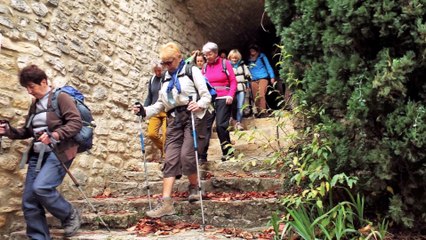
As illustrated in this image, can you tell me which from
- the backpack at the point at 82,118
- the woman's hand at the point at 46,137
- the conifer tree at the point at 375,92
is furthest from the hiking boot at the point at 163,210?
the conifer tree at the point at 375,92

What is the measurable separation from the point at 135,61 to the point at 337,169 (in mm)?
4088

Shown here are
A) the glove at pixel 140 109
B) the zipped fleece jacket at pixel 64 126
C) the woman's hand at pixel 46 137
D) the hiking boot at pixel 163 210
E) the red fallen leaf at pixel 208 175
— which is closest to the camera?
the woman's hand at pixel 46 137

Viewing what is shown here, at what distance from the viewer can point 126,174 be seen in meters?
5.52

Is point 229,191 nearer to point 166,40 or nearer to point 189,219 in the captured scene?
point 189,219

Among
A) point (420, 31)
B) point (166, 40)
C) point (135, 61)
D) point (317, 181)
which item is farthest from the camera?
point (166, 40)

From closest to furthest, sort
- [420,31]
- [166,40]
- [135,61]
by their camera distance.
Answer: [420,31] < [135,61] < [166,40]

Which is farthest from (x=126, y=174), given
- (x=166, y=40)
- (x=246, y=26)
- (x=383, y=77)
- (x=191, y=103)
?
(x=246, y=26)

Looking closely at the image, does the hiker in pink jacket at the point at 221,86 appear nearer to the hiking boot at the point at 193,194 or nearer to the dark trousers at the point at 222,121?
the dark trousers at the point at 222,121

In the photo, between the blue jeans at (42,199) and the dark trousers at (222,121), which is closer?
the blue jeans at (42,199)

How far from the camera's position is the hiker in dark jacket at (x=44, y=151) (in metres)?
3.47

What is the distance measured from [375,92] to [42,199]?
2.62 metres

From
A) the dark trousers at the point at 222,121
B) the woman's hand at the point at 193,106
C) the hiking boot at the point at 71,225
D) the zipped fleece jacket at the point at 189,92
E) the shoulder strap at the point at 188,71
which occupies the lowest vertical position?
the hiking boot at the point at 71,225

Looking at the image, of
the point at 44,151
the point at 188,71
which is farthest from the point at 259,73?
the point at 44,151

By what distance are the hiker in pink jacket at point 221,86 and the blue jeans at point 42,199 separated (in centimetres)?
243
